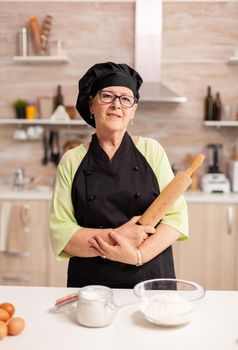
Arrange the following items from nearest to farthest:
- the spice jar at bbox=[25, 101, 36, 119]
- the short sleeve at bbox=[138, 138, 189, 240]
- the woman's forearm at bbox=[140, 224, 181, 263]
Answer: the woman's forearm at bbox=[140, 224, 181, 263], the short sleeve at bbox=[138, 138, 189, 240], the spice jar at bbox=[25, 101, 36, 119]

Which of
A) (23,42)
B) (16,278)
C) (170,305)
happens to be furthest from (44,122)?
(170,305)

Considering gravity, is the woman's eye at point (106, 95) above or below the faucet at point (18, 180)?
above

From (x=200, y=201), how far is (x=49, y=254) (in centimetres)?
117

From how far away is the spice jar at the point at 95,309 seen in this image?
4.60ft

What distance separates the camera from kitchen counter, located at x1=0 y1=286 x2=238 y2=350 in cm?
132

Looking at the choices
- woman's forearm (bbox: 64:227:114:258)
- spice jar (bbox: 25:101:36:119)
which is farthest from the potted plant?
woman's forearm (bbox: 64:227:114:258)

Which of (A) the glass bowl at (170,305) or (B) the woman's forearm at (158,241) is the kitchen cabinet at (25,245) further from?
(A) the glass bowl at (170,305)

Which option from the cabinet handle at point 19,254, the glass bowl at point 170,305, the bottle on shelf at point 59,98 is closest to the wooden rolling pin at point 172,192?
the glass bowl at point 170,305

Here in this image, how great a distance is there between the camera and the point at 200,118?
4.14m

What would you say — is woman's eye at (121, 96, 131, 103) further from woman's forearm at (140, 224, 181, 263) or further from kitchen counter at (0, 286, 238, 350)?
kitchen counter at (0, 286, 238, 350)

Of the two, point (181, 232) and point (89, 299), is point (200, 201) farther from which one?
point (89, 299)

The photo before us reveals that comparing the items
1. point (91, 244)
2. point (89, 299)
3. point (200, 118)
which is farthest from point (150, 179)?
point (200, 118)

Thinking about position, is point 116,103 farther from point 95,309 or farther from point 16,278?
point 16,278

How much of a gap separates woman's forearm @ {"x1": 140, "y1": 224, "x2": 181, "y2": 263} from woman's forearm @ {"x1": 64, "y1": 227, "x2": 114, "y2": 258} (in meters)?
0.14
